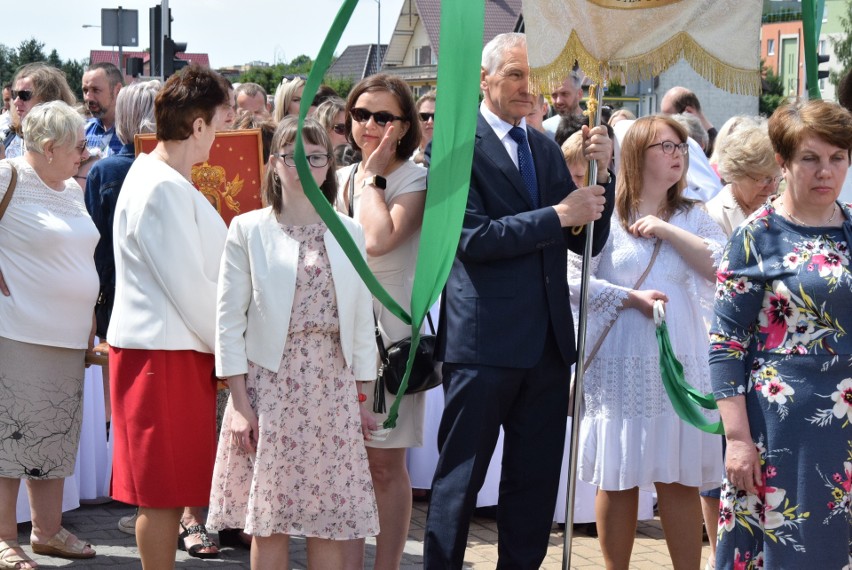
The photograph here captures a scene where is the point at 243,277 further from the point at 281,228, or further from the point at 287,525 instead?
the point at 287,525

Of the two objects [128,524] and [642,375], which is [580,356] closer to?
[642,375]

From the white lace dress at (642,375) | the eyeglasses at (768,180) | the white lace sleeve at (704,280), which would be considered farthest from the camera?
the eyeglasses at (768,180)

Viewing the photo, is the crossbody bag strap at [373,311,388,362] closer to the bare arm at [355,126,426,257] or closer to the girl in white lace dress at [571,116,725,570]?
the bare arm at [355,126,426,257]

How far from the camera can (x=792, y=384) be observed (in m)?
3.86

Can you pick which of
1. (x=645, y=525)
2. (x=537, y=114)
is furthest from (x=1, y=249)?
(x=645, y=525)

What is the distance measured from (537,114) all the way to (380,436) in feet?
9.29

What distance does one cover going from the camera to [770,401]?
3.88 meters

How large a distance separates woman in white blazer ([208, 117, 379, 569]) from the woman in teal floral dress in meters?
1.36

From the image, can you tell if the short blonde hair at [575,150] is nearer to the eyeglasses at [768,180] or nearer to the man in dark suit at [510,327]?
the eyeglasses at [768,180]

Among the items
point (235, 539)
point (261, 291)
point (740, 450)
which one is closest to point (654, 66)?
point (740, 450)

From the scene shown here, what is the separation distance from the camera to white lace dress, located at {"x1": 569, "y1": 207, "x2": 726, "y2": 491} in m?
5.03

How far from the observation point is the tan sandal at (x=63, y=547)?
5703 mm

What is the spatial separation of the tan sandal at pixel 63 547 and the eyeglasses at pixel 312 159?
2323 millimetres

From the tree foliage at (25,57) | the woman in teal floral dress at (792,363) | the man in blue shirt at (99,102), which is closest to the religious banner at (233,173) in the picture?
the man in blue shirt at (99,102)
